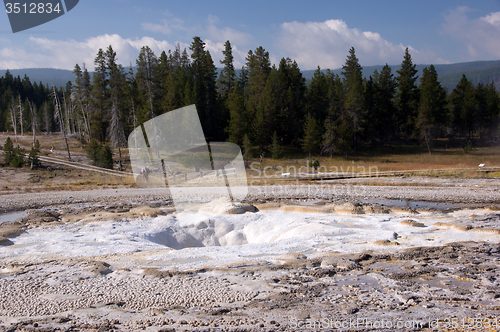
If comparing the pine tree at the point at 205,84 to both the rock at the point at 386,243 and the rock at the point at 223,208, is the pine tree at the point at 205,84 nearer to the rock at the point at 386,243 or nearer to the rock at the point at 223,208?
the rock at the point at 223,208

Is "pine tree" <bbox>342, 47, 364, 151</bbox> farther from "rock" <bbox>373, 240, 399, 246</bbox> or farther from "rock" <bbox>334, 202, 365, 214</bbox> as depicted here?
"rock" <bbox>373, 240, 399, 246</bbox>

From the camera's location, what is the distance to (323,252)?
25.3ft

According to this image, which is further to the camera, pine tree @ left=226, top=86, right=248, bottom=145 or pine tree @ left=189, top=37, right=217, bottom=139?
pine tree @ left=189, top=37, right=217, bottom=139

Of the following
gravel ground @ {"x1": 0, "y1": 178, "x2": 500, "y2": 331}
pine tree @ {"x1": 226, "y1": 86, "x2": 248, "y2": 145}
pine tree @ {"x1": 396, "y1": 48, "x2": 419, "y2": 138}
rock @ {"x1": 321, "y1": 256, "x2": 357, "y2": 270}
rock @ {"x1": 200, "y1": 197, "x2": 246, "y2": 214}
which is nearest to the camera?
gravel ground @ {"x1": 0, "y1": 178, "x2": 500, "y2": 331}

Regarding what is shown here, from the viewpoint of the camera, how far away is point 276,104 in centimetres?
4331

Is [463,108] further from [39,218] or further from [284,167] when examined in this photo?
[39,218]

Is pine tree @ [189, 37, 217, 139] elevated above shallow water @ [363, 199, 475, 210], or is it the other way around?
pine tree @ [189, 37, 217, 139]

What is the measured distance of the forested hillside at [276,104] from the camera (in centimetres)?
4053

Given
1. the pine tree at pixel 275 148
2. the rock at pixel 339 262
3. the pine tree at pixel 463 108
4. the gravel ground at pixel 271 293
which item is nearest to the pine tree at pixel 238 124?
the pine tree at pixel 275 148

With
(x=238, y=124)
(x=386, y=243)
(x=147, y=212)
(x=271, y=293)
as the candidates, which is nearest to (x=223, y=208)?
(x=147, y=212)

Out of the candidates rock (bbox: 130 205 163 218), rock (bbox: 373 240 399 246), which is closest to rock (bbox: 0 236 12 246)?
rock (bbox: 130 205 163 218)

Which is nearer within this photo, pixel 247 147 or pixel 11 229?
pixel 11 229

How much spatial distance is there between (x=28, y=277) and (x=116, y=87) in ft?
126

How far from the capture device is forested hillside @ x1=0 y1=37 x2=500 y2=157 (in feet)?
133
